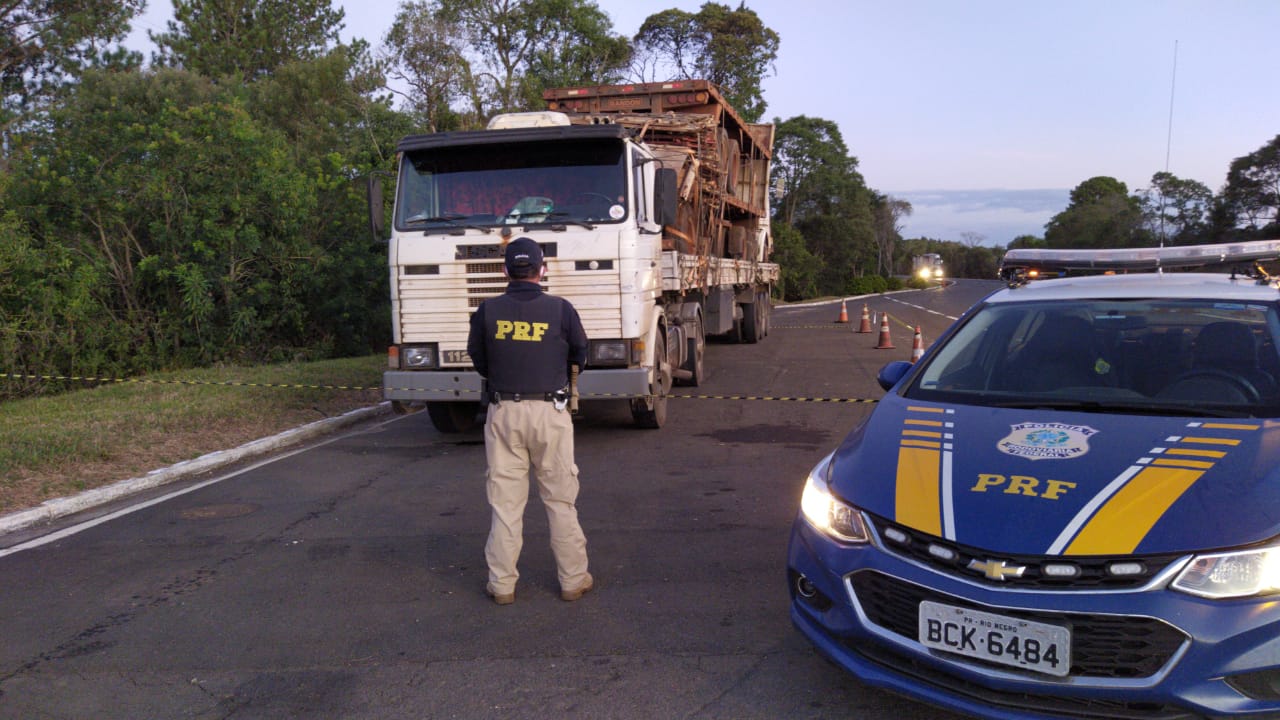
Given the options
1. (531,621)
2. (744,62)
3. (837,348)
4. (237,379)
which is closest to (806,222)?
(744,62)

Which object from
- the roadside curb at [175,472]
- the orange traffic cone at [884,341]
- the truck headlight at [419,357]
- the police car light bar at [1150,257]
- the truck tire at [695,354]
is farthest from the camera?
the orange traffic cone at [884,341]

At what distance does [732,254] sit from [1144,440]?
521 inches

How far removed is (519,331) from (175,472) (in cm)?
494

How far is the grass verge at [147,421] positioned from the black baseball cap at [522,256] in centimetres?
462

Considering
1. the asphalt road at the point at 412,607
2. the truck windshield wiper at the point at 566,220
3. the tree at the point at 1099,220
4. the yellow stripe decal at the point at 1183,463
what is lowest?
the asphalt road at the point at 412,607

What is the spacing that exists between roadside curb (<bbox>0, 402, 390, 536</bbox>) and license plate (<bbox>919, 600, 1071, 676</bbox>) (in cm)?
624

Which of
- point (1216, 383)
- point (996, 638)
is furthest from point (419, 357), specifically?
point (996, 638)

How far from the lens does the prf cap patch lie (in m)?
3.42

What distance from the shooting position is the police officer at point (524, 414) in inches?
185

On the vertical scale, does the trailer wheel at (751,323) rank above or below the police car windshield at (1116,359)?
below

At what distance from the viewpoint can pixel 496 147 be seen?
8.62 m

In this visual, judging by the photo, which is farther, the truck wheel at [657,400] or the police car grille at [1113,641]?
the truck wheel at [657,400]

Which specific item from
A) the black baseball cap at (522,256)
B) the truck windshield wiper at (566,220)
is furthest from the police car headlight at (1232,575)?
the truck windshield wiper at (566,220)

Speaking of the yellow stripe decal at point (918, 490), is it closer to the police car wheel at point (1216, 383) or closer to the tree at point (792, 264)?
the police car wheel at point (1216, 383)
